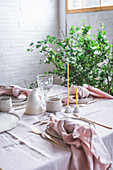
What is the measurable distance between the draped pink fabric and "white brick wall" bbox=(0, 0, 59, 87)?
51.5 inches

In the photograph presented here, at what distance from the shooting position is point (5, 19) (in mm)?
2803

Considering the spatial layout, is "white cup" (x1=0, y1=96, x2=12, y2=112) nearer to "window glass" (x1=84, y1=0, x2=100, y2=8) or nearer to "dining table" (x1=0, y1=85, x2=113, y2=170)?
"dining table" (x1=0, y1=85, x2=113, y2=170)

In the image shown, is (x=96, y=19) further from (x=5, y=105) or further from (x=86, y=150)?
(x=86, y=150)

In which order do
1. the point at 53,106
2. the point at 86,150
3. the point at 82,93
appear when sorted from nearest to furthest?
the point at 86,150
the point at 53,106
the point at 82,93

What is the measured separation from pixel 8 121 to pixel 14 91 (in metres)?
0.40

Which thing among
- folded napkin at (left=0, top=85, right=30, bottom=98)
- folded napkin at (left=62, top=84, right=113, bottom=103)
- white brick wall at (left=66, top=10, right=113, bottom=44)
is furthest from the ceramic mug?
white brick wall at (left=66, top=10, right=113, bottom=44)

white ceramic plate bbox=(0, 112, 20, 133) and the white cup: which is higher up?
the white cup

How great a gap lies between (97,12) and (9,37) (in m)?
1.12

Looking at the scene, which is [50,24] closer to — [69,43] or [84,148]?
[69,43]

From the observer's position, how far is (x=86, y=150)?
2.79 feet

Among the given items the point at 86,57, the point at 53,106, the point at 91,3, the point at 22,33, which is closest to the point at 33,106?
the point at 53,106

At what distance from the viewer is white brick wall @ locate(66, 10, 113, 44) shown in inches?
105

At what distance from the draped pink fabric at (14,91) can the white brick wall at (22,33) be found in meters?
1.31

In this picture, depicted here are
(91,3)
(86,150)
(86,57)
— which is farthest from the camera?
(91,3)
